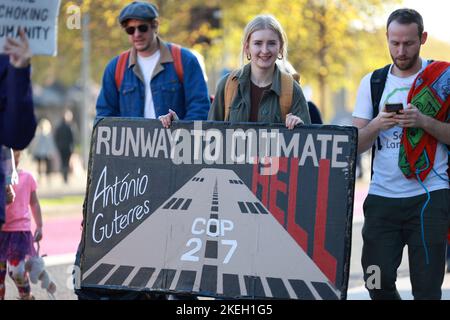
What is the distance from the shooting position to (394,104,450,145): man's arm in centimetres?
574

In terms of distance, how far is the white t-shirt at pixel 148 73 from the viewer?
7062 mm

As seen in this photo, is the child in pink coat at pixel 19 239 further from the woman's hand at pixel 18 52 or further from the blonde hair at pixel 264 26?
the woman's hand at pixel 18 52

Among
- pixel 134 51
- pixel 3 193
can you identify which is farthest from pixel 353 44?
pixel 3 193

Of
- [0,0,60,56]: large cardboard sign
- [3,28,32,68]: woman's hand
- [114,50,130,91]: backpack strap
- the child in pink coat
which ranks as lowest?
the child in pink coat

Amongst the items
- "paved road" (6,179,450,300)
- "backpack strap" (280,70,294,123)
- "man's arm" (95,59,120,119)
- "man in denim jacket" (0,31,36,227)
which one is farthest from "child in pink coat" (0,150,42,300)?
"man in denim jacket" (0,31,36,227)

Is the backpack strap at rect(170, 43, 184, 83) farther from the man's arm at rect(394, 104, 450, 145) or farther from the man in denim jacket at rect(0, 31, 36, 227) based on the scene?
the man in denim jacket at rect(0, 31, 36, 227)

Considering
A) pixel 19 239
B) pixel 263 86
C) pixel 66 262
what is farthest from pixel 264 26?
pixel 66 262

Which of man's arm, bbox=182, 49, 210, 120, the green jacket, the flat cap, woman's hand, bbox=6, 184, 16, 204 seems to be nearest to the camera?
the green jacket

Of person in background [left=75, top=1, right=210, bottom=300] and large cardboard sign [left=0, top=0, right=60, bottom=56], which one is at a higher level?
large cardboard sign [left=0, top=0, right=60, bottom=56]

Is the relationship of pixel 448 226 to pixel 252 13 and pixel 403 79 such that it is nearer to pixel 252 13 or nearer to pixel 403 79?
pixel 403 79

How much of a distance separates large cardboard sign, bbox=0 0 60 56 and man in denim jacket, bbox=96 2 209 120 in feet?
4.25

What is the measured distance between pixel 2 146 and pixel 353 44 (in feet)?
90.7

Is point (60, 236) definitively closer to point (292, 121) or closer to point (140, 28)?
point (140, 28)

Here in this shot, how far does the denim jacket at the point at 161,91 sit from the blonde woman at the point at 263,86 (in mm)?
918
